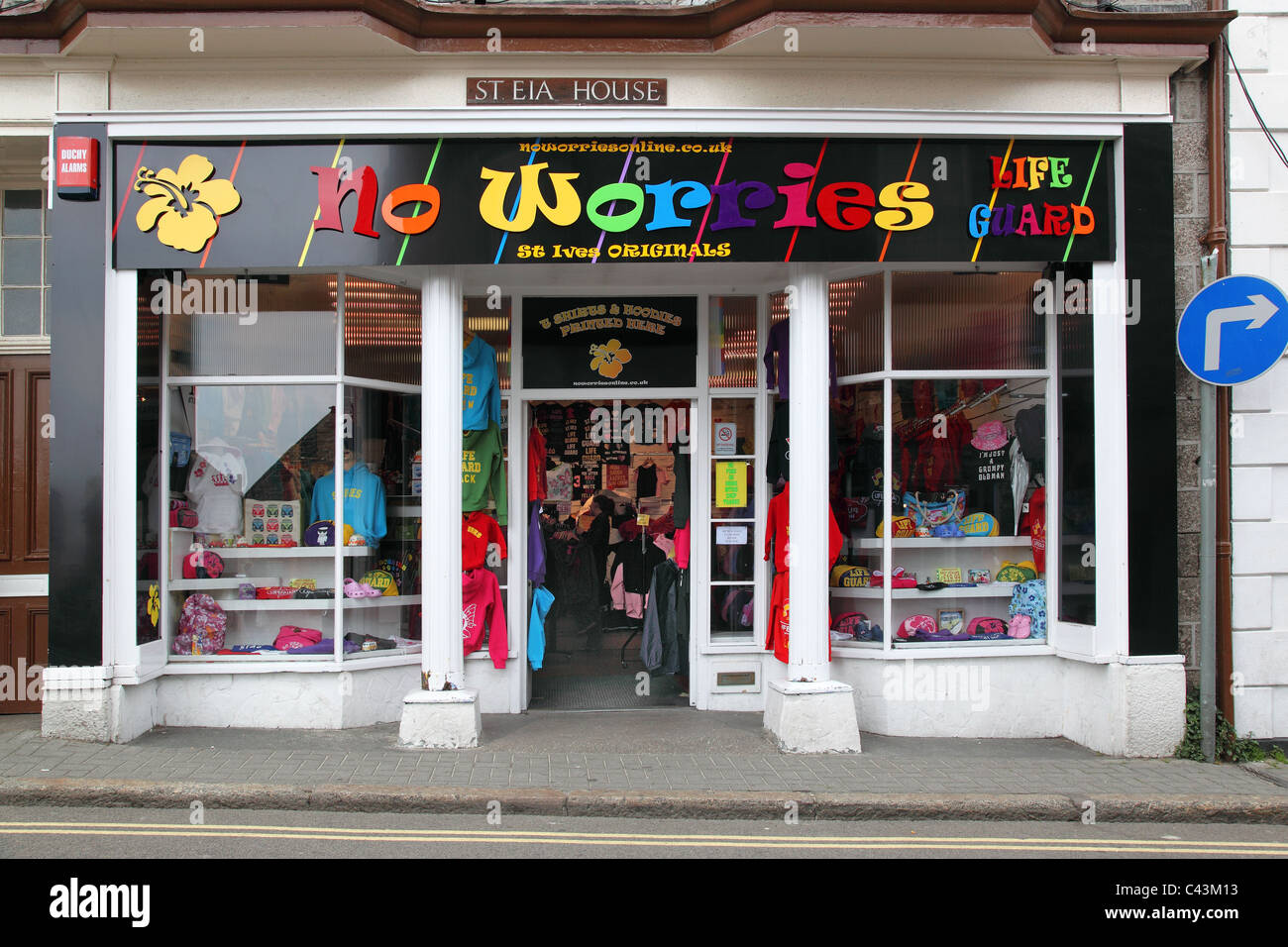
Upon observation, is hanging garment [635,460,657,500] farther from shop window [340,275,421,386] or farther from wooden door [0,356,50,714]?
wooden door [0,356,50,714]

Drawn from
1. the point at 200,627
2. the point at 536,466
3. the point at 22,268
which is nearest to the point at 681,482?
the point at 536,466

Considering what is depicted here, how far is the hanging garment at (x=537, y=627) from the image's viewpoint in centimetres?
848

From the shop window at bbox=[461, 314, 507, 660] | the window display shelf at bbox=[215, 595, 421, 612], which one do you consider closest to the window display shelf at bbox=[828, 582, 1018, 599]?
the shop window at bbox=[461, 314, 507, 660]

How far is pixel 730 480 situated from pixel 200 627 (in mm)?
4817

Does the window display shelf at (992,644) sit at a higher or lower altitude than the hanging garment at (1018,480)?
lower

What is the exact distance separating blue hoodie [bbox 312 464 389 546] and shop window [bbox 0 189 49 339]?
2865mm

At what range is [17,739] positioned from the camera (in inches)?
282

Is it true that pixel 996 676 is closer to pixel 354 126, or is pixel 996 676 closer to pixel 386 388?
pixel 386 388

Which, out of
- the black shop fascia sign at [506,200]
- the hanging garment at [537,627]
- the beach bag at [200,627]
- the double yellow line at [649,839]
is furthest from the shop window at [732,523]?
the beach bag at [200,627]

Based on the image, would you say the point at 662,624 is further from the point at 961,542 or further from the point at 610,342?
the point at 961,542

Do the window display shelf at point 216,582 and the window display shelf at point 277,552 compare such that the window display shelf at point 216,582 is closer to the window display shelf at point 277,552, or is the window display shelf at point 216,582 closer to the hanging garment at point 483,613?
the window display shelf at point 277,552

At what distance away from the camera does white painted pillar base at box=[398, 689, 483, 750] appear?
23.7 feet

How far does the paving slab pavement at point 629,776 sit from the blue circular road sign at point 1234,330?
3088 millimetres

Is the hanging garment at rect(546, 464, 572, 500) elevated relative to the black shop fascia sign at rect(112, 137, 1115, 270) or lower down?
lower down
